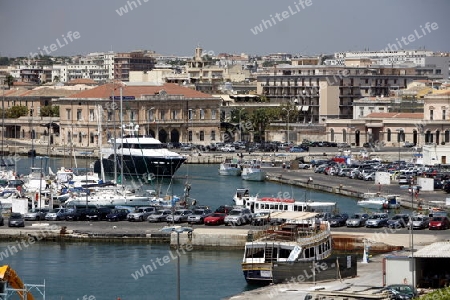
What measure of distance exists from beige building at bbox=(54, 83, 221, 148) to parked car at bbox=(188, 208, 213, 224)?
89.1ft

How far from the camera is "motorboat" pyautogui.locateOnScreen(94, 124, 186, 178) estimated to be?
4653cm

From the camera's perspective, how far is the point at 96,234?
28.1m

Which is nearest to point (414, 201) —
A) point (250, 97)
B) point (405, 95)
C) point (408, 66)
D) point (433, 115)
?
point (433, 115)

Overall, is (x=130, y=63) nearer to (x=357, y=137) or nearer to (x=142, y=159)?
(x=357, y=137)

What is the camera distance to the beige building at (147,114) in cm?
5816

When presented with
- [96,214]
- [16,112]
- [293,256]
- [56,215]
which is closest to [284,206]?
[96,214]

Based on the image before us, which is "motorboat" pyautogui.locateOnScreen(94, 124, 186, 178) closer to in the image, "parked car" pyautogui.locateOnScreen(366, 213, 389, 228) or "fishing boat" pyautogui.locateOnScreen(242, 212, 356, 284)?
"parked car" pyautogui.locateOnScreen(366, 213, 389, 228)

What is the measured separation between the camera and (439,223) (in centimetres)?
2812

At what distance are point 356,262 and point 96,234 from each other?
728 centimetres

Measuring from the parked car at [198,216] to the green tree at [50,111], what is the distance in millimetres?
36543

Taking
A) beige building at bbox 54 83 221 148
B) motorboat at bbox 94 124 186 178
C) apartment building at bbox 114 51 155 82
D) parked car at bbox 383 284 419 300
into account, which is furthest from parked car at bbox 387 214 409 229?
apartment building at bbox 114 51 155 82

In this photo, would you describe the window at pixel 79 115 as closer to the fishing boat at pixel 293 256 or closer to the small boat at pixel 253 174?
the small boat at pixel 253 174

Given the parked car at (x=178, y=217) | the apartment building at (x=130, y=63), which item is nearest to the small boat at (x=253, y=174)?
the parked car at (x=178, y=217)

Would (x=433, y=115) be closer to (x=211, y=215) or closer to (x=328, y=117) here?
(x=328, y=117)
